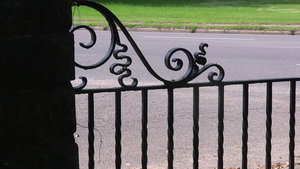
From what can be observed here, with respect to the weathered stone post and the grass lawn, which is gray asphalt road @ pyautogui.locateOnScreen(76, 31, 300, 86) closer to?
the grass lawn

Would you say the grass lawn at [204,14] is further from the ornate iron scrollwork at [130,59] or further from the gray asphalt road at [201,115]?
the ornate iron scrollwork at [130,59]

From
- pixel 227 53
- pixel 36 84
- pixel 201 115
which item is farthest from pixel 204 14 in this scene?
pixel 36 84

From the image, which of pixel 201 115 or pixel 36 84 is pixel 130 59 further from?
pixel 201 115

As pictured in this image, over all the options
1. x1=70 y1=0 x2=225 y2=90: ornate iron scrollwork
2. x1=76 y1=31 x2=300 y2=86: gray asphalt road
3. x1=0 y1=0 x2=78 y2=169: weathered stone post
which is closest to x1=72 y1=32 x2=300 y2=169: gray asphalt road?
x1=76 y1=31 x2=300 y2=86: gray asphalt road

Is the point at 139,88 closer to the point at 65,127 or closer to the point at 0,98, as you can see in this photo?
the point at 65,127

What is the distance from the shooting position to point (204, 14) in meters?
22.7

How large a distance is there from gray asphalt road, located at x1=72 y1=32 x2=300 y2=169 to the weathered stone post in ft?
4.43

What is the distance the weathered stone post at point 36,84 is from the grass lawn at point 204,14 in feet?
52.3

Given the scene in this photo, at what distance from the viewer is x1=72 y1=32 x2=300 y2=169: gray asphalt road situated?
6.04 meters

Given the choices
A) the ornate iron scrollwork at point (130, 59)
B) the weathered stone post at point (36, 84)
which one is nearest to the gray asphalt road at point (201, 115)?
the ornate iron scrollwork at point (130, 59)

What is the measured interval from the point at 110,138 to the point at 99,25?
12.3m

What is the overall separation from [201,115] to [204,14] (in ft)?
50.0

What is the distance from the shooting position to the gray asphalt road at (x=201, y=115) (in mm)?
6035

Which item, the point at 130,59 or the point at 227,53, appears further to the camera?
the point at 227,53
